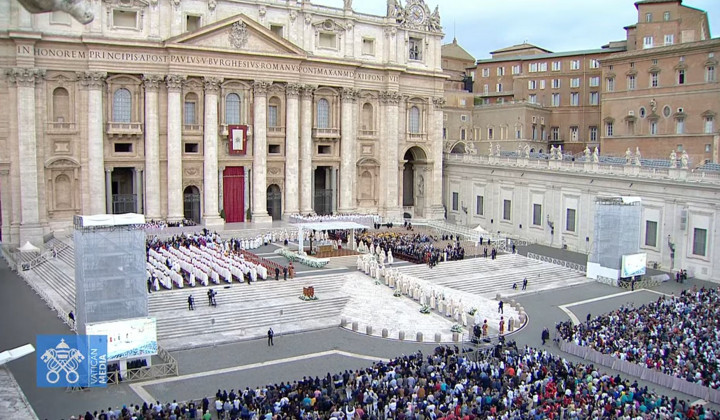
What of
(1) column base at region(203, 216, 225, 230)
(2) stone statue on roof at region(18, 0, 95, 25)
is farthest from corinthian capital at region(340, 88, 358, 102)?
(2) stone statue on roof at region(18, 0, 95, 25)

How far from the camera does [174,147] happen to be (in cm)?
5259

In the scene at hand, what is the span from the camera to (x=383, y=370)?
25172mm

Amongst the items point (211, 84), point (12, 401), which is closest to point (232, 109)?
point (211, 84)

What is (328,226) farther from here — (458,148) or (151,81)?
(458,148)

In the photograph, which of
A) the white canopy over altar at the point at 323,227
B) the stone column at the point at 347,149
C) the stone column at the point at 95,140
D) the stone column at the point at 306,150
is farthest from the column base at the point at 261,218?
the stone column at the point at 95,140

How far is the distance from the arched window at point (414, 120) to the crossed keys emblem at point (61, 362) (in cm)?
4443

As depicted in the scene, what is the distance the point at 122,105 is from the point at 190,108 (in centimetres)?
528

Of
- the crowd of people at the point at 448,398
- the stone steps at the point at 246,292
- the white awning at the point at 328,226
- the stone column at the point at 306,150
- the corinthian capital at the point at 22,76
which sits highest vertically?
the corinthian capital at the point at 22,76

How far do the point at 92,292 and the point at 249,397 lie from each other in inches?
348

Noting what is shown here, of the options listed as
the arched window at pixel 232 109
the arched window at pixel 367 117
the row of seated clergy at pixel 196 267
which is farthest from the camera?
the arched window at pixel 367 117

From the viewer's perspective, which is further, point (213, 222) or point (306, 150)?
point (306, 150)

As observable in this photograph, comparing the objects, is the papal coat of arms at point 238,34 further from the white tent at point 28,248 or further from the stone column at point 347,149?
the white tent at point 28,248

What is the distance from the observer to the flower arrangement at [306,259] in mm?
43406

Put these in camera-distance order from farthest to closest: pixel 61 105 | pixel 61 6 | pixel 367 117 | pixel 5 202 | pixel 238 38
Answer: pixel 367 117
pixel 238 38
pixel 61 105
pixel 5 202
pixel 61 6
